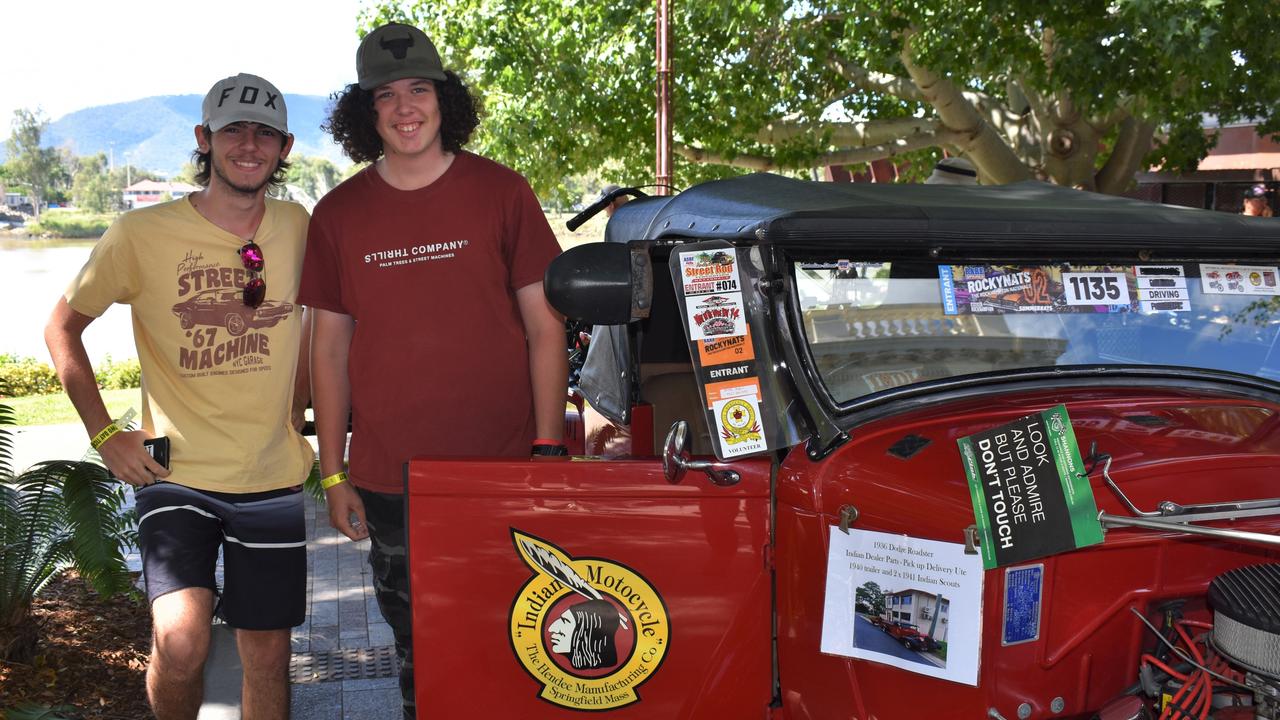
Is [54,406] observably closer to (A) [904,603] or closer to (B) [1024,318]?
(B) [1024,318]

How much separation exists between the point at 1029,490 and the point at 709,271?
829mm

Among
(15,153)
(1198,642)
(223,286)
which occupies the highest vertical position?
(15,153)

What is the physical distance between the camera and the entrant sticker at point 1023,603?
2.18m

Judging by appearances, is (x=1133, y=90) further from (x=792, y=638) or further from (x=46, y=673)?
(x=46, y=673)

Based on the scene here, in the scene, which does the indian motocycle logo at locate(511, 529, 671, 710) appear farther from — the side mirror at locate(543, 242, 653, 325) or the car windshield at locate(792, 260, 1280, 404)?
Result: the car windshield at locate(792, 260, 1280, 404)

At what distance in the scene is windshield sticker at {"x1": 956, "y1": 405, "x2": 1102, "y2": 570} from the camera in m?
2.13

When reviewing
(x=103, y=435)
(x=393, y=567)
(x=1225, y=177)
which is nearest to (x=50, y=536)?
(x=103, y=435)

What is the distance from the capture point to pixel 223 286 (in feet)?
10.8

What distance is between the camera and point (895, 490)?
2.31 meters

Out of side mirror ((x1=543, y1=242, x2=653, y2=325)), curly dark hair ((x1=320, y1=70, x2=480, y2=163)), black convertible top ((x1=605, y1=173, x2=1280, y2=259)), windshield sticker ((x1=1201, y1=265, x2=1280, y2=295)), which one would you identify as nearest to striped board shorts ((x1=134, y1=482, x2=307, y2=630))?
curly dark hair ((x1=320, y1=70, x2=480, y2=163))

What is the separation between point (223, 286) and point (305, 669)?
6.89 feet

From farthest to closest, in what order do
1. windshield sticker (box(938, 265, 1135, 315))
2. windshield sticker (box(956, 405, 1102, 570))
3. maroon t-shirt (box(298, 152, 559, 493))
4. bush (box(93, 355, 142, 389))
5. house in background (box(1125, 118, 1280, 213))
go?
house in background (box(1125, 118, 1280, 213)) < bush (box(93, 355, 142, 389)) < maroon t-shirt (box(298, 152, 559, 493)) < windshield sticker (box(938, 265, 1135, 315)) < windshield sticker (box(956, 405, 1102, 570))

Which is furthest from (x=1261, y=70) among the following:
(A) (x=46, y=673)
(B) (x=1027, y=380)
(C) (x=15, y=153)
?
(C) (x=15, y=153)

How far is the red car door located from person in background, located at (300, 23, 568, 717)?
0.51 metres
